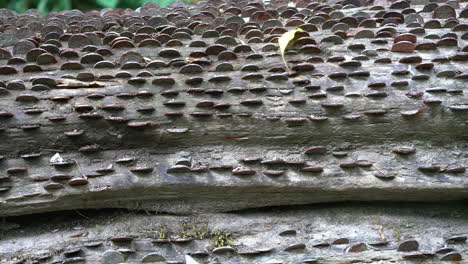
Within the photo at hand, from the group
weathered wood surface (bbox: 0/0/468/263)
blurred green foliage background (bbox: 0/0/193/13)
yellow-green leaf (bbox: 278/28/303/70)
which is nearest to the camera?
weathered wood surface (bbox: 0/0/468/263)

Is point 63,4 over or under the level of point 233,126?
over

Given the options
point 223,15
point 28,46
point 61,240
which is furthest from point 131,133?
point 223,15

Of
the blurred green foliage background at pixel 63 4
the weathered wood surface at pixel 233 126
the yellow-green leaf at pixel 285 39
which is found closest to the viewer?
the weathered wood surface at pixel 233 126

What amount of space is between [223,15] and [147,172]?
0.81 m

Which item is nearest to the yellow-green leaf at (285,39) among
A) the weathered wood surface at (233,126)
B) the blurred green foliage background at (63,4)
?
the weathered wood surface at (233,126)

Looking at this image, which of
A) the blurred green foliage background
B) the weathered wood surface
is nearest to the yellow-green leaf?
the weathered wood surface

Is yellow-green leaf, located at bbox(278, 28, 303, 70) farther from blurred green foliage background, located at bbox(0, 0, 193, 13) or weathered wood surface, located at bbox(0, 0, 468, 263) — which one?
blurred green foliage background, located at bbox(0, 0, 193, 13)

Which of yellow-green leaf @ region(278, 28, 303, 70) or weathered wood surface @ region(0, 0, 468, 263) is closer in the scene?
weathered wood surface @ region(0, 0, 468, 263)

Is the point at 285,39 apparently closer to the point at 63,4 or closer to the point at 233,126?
the point at 233,126

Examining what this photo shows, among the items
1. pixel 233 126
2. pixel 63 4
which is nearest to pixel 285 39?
pixel 233 126

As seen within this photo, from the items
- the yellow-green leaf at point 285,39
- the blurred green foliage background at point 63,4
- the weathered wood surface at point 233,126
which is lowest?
the weathered wood surface at point 233,126

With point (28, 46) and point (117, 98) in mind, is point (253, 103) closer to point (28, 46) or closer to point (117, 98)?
point (117, 98)

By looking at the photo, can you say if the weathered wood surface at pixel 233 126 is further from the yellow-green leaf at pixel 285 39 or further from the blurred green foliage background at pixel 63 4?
the blurred green foliage background at pixel 63 4

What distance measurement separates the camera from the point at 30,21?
6.64 feet
